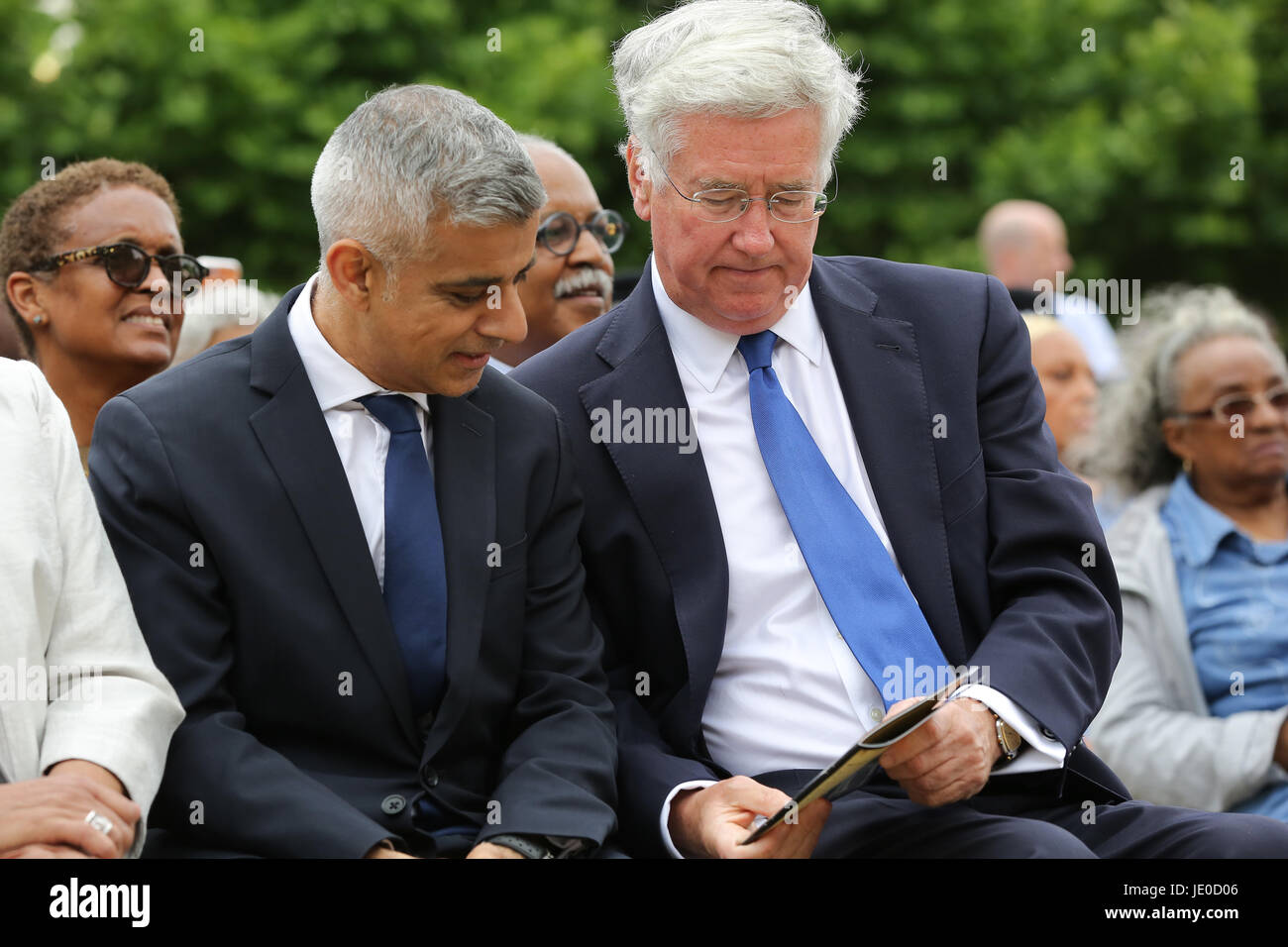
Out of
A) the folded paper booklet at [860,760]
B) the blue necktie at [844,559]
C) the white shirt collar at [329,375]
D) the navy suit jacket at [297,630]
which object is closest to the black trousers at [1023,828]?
the blue necktie at [844,559]

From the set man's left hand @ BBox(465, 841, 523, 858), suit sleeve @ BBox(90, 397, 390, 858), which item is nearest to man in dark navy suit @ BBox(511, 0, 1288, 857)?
man's left hand @ BBox(465, 841, 523, 858)

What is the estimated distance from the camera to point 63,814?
269cm

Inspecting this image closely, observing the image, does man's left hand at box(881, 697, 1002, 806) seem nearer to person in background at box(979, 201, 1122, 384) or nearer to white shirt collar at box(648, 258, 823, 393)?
white shirt collar at box(648, 258, 823, 393)

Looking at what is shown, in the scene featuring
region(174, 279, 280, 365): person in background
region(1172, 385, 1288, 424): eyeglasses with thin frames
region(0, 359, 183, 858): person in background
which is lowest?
region(0, 359, 183, 858): person in background

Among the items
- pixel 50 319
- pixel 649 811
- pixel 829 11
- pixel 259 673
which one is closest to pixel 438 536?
pixel 259 673

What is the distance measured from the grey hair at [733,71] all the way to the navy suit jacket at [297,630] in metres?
0.86

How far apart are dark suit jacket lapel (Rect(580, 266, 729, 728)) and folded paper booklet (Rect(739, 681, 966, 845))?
52 cm

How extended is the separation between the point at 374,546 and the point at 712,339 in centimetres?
91

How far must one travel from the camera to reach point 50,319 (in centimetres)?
418

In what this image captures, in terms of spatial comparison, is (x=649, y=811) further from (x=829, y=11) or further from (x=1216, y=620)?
(x=829, y=11)

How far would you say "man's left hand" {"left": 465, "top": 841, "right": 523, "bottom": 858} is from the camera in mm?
2924

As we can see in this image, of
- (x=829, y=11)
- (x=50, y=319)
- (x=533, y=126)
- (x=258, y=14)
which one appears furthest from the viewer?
(x=829, y=11)
